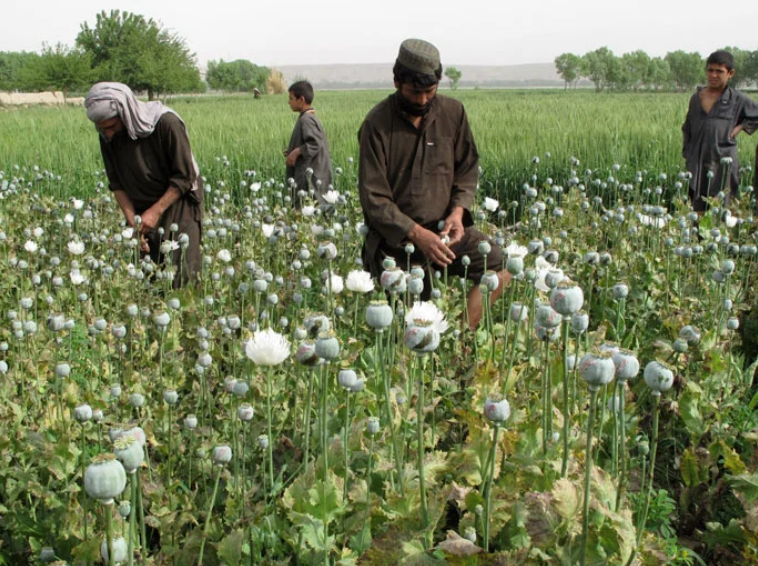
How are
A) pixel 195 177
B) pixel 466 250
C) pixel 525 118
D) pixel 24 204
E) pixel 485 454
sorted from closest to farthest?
pixel 485 454
pixel 466 250
pixel 195 177
pixel 24 204
pixel 525 118

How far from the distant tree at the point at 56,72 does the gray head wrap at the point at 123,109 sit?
56.7m

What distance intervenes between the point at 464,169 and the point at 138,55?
58.2 metres

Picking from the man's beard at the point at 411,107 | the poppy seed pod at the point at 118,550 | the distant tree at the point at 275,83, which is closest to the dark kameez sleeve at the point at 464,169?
the man's beard at the point at 411,107

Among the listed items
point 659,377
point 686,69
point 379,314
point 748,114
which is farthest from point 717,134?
point 686,69

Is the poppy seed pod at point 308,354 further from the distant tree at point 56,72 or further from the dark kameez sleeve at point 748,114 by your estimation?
the distant tree at point 56,72

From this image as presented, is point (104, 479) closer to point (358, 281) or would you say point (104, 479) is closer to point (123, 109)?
point (358, 281)

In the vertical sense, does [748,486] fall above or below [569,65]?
below

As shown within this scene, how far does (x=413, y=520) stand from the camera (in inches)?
65.9

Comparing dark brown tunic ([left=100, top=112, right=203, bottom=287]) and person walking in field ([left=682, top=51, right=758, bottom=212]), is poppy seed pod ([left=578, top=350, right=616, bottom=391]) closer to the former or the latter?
dark brown tunic ([left=100, top=112, right=203, bottom=287])

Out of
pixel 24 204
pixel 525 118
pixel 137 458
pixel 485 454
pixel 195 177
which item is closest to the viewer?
pixel 137 458

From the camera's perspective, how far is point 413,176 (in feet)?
11.7

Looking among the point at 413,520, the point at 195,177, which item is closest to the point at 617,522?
the point at 413,520

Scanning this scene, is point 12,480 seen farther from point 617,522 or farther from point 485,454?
point 617,522

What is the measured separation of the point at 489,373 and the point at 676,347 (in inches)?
21.1
